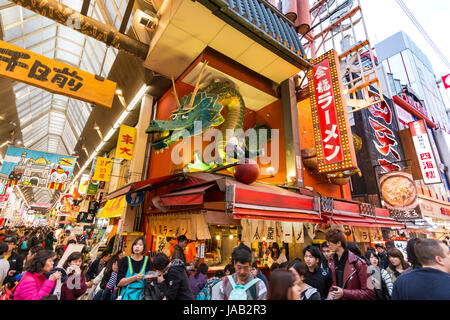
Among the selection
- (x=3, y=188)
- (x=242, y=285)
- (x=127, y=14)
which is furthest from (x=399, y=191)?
(x=3, y=188)

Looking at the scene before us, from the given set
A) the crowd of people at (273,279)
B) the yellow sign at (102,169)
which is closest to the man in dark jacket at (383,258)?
the crowd of people at (273,279)

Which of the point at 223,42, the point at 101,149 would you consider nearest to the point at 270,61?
the point at 223,42

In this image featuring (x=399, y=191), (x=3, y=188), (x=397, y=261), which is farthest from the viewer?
(x=3, y=188)

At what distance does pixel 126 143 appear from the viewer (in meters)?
10.1

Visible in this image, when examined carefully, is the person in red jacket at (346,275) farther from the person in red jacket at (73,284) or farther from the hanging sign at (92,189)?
the hanging sign at (92,189)

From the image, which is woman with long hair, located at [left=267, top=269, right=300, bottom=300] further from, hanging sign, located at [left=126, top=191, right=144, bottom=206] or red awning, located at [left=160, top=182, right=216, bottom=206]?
hanging sign, located at [left=126, top=191, right=144, bottom=206]

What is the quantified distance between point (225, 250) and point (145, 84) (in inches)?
385

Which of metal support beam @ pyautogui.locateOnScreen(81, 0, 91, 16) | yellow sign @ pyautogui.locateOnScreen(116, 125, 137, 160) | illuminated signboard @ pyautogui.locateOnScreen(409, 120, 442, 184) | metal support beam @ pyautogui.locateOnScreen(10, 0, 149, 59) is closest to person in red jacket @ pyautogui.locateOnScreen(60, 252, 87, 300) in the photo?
yellow sign @ pyautogui.locateOnScreen(116, 125, 137, 160)

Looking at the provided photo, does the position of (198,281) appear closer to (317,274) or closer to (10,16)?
(317,274)

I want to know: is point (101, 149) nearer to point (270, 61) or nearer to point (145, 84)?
point (145, 84)

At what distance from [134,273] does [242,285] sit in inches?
68.9

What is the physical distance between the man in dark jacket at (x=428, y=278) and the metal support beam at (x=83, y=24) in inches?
381

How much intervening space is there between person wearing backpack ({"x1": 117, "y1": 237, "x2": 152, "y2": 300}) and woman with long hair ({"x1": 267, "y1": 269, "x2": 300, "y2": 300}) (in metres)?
2.04
